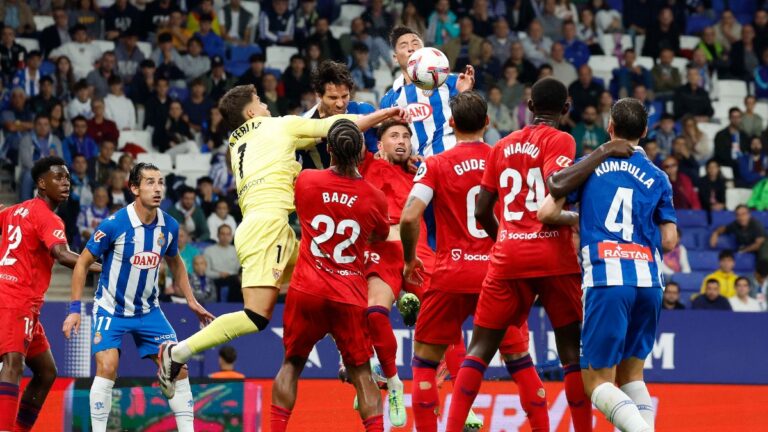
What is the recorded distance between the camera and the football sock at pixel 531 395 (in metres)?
9.27

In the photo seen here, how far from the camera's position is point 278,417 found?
9.20 metres

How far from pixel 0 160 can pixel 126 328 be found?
8.99 m

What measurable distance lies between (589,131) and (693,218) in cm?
206

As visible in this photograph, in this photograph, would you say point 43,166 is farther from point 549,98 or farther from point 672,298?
point 672,298

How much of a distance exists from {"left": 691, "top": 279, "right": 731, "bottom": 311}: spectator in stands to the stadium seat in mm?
2291

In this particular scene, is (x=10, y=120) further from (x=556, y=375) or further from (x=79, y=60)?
(x=556, y=375)

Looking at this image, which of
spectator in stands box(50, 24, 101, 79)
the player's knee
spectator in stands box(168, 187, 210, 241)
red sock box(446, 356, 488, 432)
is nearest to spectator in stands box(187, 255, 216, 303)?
spectator in stands box(168, 187, 210, 241)

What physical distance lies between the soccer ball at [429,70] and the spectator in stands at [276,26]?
1166cm

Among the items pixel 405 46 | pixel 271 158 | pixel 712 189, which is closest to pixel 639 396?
pixel 271 158

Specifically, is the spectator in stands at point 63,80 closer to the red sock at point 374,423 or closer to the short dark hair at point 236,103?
the short dark hair at point 236,103

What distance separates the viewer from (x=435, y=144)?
11055 mm

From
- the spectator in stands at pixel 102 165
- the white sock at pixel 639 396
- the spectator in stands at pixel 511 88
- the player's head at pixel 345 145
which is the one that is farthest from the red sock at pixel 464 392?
the spectator in stands at pixel 511 88

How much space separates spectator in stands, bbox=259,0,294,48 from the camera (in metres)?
21.5

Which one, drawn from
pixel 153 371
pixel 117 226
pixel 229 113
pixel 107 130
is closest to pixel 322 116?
pixel 229 113
